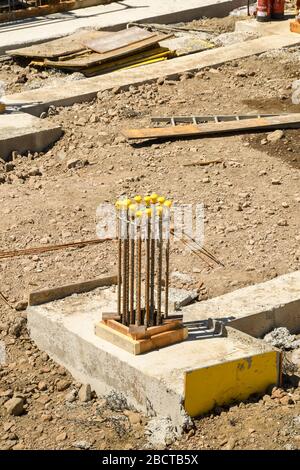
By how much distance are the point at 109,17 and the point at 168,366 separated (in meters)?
11.6

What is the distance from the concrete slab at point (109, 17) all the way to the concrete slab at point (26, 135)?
3.76m

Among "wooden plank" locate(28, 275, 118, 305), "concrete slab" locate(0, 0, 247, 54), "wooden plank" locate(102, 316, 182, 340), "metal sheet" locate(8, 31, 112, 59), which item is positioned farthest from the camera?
"concrete slab" locate(0, 0, 247, 54)

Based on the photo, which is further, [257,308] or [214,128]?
[214,128]

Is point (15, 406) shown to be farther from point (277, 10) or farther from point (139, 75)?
point (277, 10)

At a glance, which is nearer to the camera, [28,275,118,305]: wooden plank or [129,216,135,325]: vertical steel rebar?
[129,216,135,325]: vertical steel rebar

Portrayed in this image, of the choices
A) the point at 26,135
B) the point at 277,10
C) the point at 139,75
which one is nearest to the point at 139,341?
the point at 26,135

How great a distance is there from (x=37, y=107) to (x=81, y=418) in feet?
22.9

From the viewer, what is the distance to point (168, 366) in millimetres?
8711

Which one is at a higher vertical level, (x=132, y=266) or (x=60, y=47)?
(x=60, y=47)

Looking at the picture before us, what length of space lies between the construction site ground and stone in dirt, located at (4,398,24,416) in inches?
1.8

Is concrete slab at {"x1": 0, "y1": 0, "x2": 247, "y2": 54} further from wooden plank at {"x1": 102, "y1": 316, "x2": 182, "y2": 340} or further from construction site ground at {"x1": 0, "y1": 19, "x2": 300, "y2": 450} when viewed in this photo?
wooden plank at {"x1": 102, "y1": 316, "x2": 182, "y2": 340}

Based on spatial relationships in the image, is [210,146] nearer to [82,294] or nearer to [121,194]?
[121,194]

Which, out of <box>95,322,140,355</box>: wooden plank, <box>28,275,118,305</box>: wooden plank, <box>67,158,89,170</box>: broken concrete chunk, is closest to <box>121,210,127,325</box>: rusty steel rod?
<box>95,322,140,355</box>: wooden plank

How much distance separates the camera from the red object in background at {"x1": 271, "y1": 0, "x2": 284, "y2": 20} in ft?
61.2
